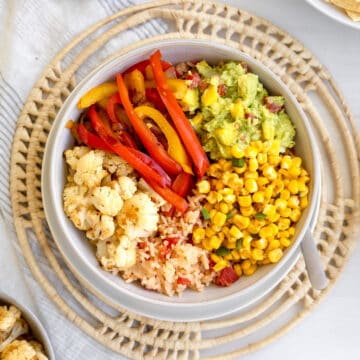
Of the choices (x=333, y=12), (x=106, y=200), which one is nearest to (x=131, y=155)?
(x=106, y=200)

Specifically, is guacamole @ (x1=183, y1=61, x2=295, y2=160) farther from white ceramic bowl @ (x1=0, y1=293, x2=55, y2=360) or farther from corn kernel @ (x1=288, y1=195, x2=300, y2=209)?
white ceramic bowl @ (x1=0, y1=293, x2=55, y2=360)

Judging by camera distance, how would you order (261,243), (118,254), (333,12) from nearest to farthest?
(118,254), (261,243), (333,12)

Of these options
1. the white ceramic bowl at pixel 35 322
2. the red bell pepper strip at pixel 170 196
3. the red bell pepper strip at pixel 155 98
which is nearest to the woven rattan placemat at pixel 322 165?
the white ceramic bowl at pixel 35 322

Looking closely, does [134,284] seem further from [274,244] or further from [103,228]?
[274,244]

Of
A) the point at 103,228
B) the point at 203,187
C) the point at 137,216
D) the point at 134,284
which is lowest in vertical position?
the point at 134,284

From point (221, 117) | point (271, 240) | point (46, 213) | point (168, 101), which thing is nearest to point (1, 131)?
point (46, 213)

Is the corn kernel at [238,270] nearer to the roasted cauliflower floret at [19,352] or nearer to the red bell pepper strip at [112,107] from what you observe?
the red bell pepper strip at [112,107]
